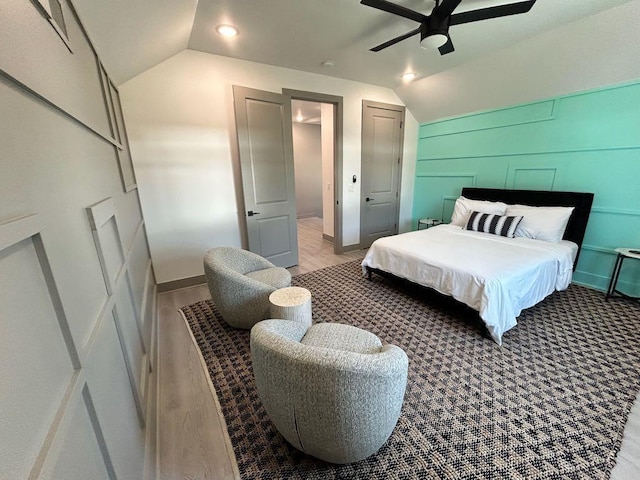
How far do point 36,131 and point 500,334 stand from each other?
9.18 ft

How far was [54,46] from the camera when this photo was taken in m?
0.92

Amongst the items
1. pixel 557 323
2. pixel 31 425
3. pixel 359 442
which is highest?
pixel 31 425

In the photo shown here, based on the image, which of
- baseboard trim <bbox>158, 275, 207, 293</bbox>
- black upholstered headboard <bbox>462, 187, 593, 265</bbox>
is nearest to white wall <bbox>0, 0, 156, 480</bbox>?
baseboard trim <bbox>158, 275, 207, 293</bbox>

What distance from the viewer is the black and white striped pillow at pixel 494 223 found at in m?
3.09

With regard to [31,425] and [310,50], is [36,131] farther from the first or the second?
[310,50]

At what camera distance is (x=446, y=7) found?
177 centimetres

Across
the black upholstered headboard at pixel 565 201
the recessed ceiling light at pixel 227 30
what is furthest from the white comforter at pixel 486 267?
the recessed ceiling light at pixel 227 30

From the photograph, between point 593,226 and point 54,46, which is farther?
point 593,226

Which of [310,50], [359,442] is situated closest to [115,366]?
[359,442]

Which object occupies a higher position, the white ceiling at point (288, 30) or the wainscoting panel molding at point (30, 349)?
the white ceiling at point (288, 30)

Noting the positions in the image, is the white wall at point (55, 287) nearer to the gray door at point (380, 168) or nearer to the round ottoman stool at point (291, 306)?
the round ottoman stool at point (291, 306)

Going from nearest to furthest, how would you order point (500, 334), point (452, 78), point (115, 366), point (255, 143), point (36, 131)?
point (36, 131) → point (115, 366) → point (500, 334) → point (255, 143) → point (452, 78)

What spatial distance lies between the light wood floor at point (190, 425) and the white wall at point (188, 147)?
1099 millimetres

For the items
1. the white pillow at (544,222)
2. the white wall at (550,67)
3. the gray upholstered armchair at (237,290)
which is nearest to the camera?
the gray upholstered armchair at (237,290)
